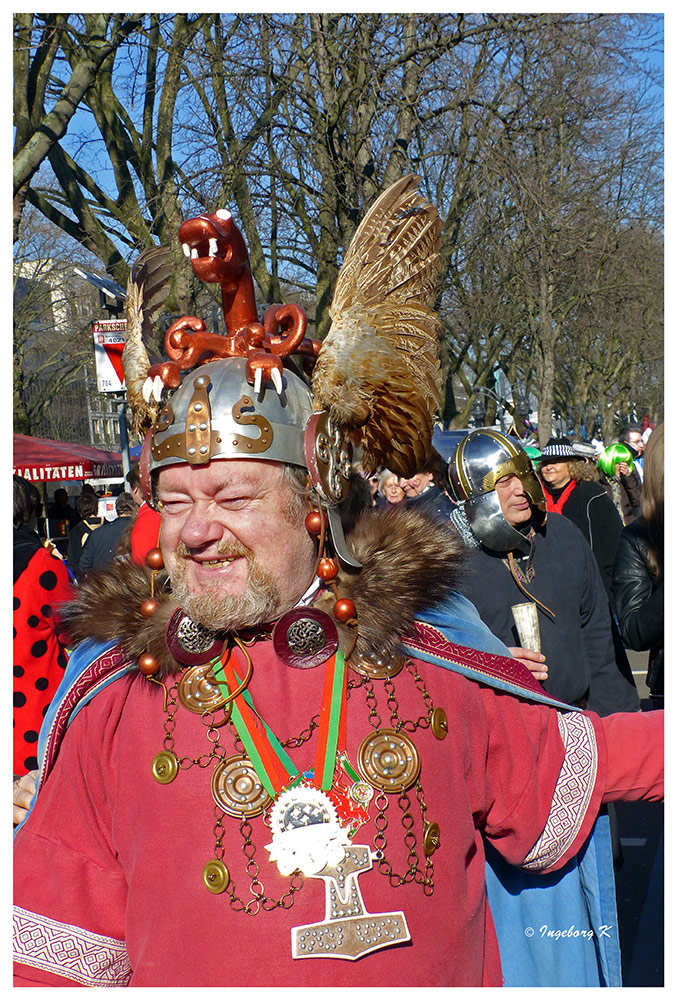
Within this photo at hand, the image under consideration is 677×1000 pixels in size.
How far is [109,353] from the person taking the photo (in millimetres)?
7645

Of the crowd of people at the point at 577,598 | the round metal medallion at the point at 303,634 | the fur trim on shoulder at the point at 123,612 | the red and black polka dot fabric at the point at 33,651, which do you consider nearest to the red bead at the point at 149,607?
the fur trim on shoulder at the point at 123,612

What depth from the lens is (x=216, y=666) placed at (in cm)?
207

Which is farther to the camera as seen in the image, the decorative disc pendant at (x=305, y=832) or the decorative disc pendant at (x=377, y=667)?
the decorative disc pendant at (x=377, y=667)

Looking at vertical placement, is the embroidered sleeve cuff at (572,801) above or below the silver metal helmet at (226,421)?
below

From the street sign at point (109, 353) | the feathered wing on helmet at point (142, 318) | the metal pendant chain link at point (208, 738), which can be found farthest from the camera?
the street sign at point (109, 353)

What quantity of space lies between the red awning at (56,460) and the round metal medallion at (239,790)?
11102mm

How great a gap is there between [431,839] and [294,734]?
35cm

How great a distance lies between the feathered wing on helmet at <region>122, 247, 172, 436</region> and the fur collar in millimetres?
377

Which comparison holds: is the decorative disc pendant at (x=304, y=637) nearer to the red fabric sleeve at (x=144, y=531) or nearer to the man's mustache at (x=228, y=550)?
the man's mustache at (x=228, y=550)

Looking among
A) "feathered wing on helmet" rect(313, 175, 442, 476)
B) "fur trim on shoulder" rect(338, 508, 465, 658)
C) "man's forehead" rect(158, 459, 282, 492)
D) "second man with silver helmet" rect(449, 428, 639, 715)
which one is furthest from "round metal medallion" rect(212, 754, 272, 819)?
"second man with silver helmet" rect(449, 428, 639, 715)

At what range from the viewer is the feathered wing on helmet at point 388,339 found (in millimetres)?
2152

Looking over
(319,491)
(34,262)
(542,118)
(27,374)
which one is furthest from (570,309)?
(319,491)

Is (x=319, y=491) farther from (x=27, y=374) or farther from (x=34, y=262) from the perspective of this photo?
(x=27, y=374)

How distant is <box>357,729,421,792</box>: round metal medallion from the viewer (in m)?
1.96
